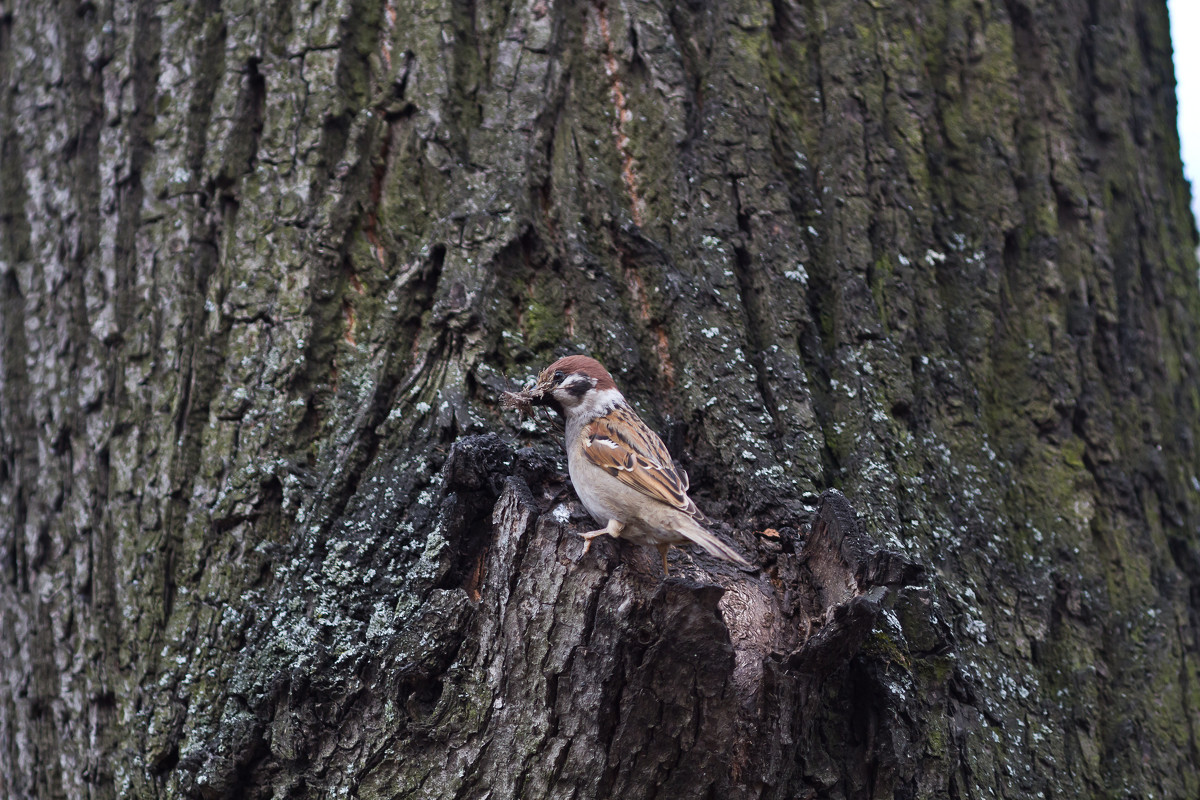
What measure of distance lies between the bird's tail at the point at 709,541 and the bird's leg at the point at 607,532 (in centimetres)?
18

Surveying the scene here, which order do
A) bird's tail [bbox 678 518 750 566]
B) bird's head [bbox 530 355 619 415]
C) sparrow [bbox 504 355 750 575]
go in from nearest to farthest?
bird's tail [bbox 678 518 750 566], sparrow [bbox 504 355 750 575], bird's head [bbox 530 355 619 415]

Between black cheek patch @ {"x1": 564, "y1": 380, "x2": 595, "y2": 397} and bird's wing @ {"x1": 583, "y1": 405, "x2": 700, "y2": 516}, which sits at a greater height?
black cheek patch @ {"x1": 564, "y1": 380, "x2": 595, "y2": 397}

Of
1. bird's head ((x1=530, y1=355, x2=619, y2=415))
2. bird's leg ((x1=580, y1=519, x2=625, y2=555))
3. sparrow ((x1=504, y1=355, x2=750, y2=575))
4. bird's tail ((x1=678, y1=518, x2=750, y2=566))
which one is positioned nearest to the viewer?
bird's leg ((x1=580, y1=519, x2=625, y2=555))

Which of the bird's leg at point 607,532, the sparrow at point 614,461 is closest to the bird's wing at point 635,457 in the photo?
the sparrow at point 614,461

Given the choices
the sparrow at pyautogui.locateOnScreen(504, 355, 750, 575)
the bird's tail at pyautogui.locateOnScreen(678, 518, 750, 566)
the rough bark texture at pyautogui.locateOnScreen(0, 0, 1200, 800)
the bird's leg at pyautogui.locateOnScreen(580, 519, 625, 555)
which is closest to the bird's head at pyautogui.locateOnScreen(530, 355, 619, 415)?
the sparrow at pyautogui.locateOnScreen(504, 355, 750, 575)

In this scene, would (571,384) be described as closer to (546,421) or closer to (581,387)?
(581,387)

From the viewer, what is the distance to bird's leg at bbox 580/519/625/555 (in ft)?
7.45

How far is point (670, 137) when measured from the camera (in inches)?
121

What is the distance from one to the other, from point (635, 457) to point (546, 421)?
0.98 ft

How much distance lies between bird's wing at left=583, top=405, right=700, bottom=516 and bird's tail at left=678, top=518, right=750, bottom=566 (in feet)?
0.18

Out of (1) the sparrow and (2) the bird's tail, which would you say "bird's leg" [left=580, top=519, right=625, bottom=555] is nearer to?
(1) the sparrow

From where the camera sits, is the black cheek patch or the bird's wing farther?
the black cheek patch

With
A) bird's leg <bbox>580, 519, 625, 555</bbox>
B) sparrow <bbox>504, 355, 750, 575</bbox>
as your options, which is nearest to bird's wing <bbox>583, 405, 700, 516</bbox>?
sparrow <bbox>504, 355, 750, 575</bbox>

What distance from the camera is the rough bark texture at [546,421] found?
234cm
